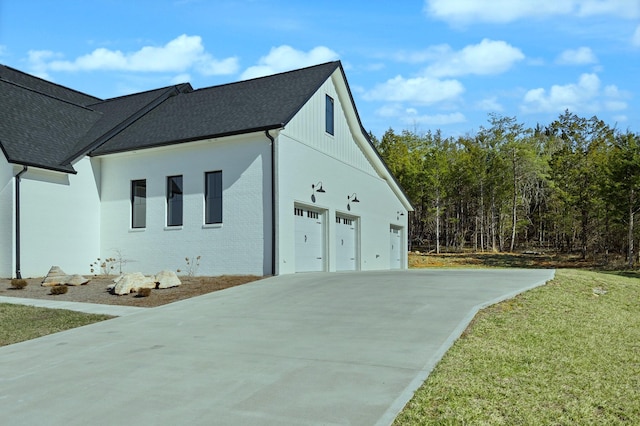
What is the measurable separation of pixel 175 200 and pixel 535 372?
45.1 feet

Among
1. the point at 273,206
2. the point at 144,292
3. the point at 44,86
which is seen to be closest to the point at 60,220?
the point at 144,292

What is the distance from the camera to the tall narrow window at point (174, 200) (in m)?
Answer: 16.9

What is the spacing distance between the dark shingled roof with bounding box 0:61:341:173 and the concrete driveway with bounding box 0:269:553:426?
7451mm

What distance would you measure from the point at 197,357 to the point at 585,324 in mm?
6642

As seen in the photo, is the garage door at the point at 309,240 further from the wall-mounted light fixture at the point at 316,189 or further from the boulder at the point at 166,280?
the boulder at the point at 166,280

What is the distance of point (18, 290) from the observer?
13656 mm

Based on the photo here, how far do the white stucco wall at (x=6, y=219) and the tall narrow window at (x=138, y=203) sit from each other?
372 cm

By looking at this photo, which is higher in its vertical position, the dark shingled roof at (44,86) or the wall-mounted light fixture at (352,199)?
the dark shingled roof at (44,86)

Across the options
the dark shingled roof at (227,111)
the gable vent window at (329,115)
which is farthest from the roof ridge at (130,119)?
the gable vent window at (329,115)

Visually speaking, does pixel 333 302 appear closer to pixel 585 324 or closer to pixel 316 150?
pixel 585 324

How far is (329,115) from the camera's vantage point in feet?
63.0

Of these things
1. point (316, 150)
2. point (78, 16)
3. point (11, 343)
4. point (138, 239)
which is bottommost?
point (11, 343)

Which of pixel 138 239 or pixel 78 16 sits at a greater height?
pixel 78 16

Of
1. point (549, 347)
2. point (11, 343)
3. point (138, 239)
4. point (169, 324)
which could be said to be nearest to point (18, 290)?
point (138, 239)
